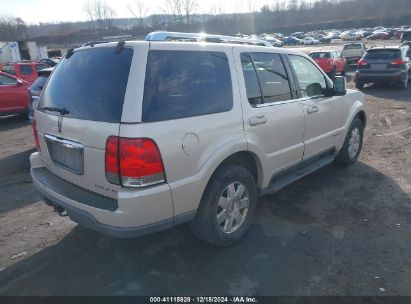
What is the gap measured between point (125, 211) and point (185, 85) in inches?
45.0

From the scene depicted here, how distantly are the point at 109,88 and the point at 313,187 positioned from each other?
10.9ft

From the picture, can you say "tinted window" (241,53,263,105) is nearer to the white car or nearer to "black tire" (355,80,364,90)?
the white car

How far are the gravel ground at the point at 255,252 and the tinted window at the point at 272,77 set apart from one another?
4.60ft

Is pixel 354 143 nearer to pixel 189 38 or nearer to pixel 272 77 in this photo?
pixel 272 77

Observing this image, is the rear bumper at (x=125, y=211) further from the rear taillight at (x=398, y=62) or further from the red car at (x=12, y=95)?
the rear taillight at (x=398, y=62)

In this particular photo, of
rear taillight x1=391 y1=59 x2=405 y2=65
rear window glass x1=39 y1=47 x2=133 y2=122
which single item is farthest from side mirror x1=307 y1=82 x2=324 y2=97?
rear taillight x1=391 y1=59 x2=405 y2=65

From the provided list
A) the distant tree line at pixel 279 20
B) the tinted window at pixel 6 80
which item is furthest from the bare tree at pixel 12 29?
the tinted window at pixel 6 80

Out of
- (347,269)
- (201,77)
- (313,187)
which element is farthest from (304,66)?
(347,269)

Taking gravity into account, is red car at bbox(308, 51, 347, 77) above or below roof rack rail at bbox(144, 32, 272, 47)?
below

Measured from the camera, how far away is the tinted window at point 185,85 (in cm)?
278

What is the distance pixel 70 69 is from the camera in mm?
3371

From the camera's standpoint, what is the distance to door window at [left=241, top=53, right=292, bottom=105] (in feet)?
11.9

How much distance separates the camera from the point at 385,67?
45.2ft

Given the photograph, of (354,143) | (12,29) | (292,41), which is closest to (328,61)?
(354,143)
